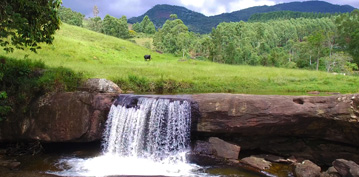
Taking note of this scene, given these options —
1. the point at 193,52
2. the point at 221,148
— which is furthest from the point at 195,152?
the point at 193,52

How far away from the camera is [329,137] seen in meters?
10.1

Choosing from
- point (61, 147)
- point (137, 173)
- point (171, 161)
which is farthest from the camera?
point (61, 147)

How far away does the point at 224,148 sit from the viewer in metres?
10.4

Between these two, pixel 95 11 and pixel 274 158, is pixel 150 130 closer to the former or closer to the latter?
pixel 274 158

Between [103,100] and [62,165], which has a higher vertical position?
[103,100]

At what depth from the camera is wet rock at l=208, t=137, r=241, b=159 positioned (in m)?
10.2

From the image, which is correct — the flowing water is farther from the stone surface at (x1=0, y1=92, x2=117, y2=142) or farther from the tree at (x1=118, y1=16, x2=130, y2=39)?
the tree at (x1=118, y1=16, x2=130, y2=39)

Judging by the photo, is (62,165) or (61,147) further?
(61,147)

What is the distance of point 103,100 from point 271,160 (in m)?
7.08

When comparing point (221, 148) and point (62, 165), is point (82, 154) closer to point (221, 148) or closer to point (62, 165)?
point (62, 165)

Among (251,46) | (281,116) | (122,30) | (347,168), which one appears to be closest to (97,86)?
(281,116)

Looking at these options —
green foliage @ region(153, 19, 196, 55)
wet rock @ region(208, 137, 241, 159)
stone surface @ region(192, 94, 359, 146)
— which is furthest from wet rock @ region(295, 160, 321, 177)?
A: green foliage @ region(153, 19, 196, 55)

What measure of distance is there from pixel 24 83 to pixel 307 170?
11.3 m

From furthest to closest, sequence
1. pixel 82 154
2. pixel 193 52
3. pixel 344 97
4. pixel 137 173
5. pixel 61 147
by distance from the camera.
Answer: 1. pixel 193 52
2. pixel 61 147
3. pixel 82 154
4. pixel 344 97
5. pixel 137 173
